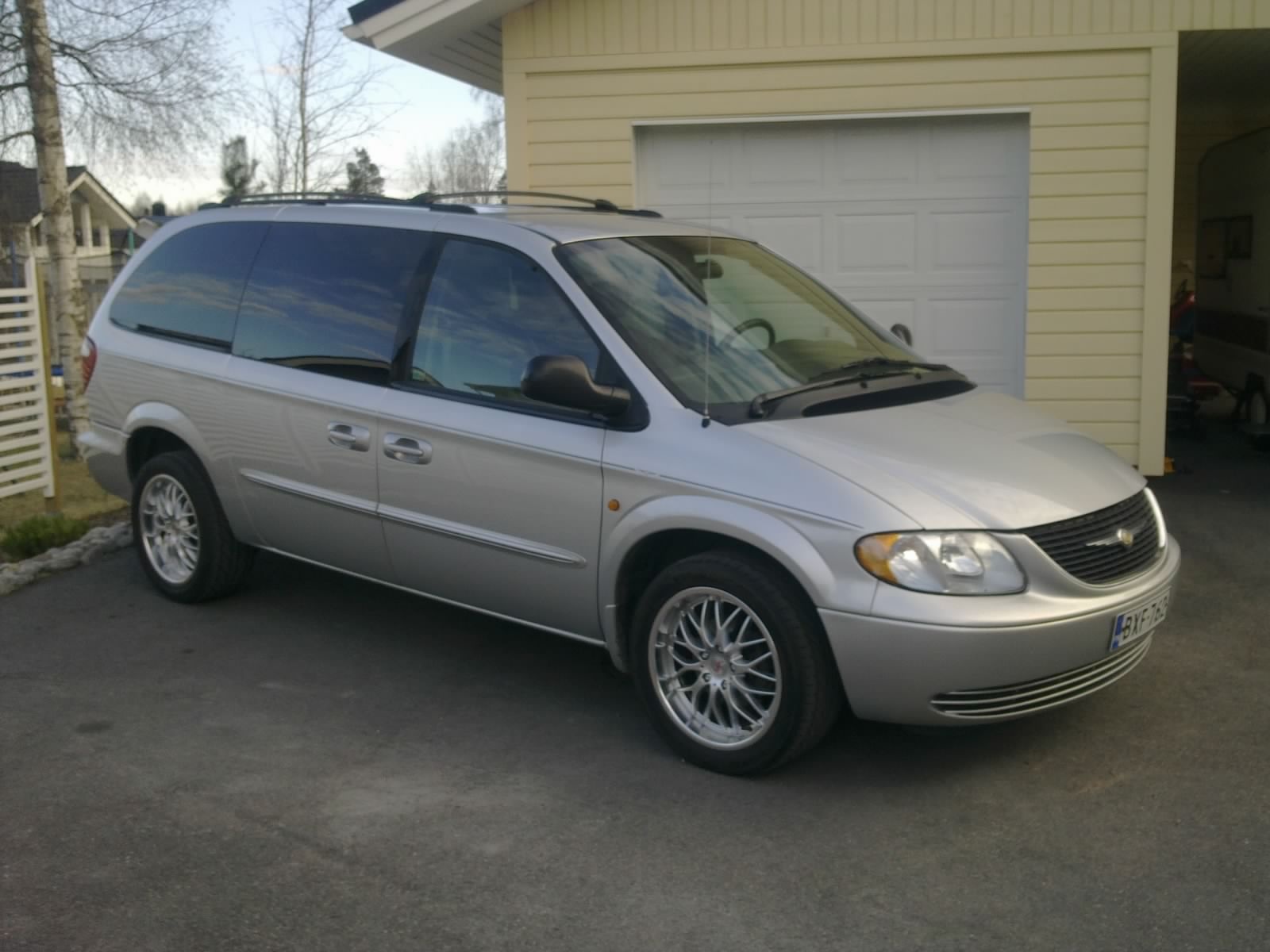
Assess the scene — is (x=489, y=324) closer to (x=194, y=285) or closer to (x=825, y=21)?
(x=194, y=285)

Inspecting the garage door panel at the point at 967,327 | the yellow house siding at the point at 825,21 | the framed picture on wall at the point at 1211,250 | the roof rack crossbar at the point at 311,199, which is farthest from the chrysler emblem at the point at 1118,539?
the framed picture on wall at the point at 1211,250

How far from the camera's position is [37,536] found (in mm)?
8305

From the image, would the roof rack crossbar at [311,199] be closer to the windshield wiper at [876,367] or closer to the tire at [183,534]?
the tire at [183,534]

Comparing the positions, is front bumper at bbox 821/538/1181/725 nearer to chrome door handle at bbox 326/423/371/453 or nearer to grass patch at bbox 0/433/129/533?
chrome door handle at bbox 326/423/371/453

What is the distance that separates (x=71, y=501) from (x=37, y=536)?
4553 millimetres

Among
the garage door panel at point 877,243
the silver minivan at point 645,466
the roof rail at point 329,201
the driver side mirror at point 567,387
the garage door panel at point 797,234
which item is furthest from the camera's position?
the garage door panel at point 797,234

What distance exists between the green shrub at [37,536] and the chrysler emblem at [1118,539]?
626 centimetres

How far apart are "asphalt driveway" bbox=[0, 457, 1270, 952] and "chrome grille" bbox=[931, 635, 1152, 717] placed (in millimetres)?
299

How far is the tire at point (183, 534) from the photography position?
6.52 metres

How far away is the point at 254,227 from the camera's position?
6.42 m

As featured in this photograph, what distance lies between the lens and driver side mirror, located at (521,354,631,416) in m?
4.74

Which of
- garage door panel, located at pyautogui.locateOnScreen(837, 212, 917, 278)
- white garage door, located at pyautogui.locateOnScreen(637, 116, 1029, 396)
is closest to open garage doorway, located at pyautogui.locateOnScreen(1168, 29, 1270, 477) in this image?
white garage door, located at pyautogui.locateOnScreen(637, 116, 1029, 396)

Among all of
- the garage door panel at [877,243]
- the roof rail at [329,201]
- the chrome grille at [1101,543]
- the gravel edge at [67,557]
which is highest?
the roof rail at [329,201]

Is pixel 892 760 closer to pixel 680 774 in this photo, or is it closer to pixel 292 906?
pixel 680 774
